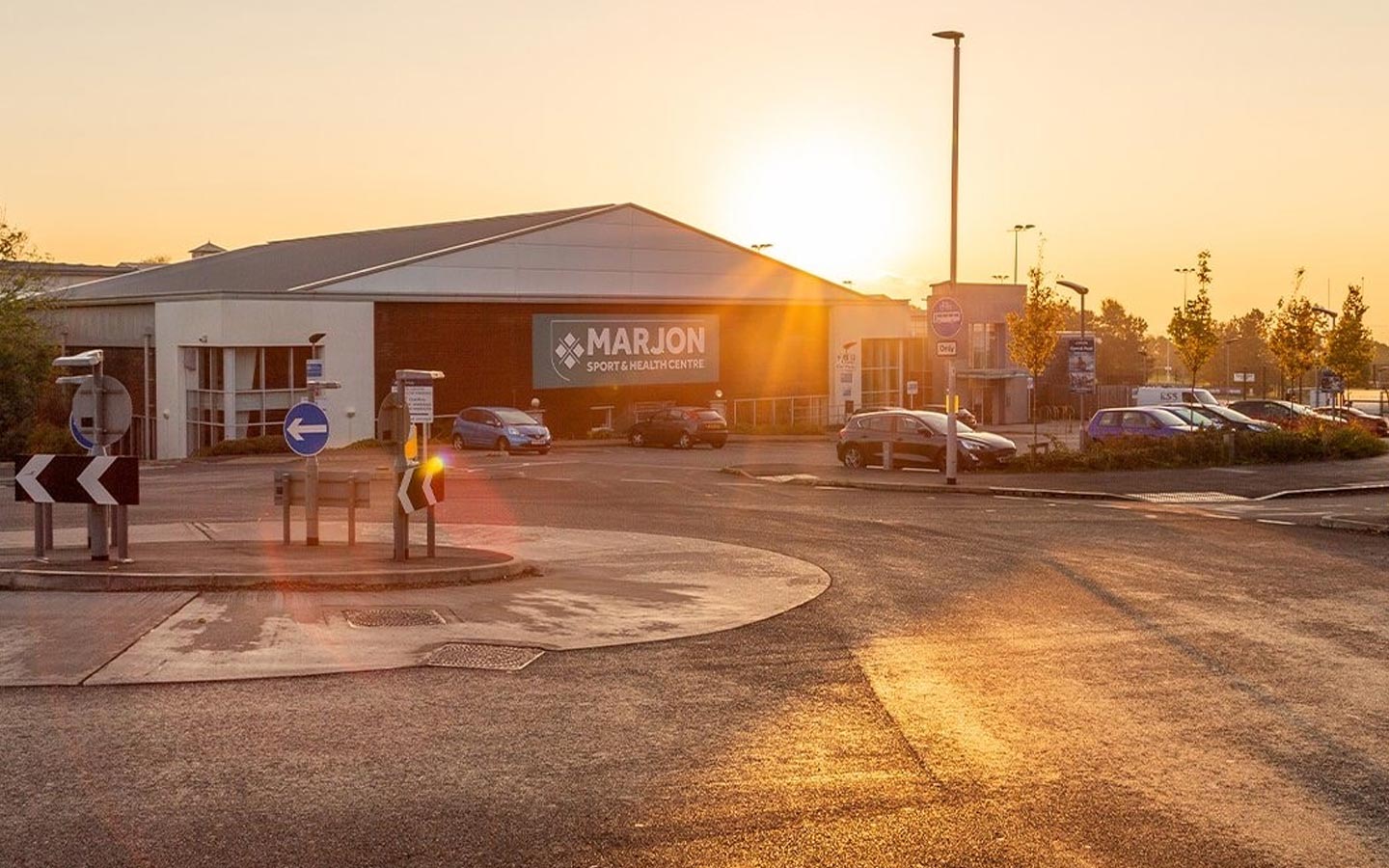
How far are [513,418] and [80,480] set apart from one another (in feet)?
115

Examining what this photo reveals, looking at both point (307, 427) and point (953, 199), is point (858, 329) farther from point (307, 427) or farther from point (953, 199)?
point (307, 427)

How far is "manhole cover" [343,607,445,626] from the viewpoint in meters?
13.6

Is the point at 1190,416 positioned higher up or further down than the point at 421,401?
further down

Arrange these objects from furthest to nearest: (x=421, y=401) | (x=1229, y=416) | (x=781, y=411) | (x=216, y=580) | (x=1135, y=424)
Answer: (x=781, y=411), (x=1229, y=416), (x=1135, y=424), (x=421, y=401), (x=216, y=580)

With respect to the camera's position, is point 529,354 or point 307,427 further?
point 529,354

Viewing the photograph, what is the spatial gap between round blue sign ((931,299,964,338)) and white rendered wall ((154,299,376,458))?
25.9 meters

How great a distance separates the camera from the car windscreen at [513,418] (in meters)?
50.2

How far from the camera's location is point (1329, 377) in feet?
185

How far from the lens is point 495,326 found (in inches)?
2409

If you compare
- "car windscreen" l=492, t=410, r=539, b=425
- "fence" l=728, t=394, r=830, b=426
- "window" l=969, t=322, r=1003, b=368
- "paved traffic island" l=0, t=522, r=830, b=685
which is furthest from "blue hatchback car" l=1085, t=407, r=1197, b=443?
"window" l=969, t=322, r=1003, b=368

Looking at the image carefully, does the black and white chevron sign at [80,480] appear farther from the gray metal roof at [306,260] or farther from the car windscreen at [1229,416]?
the gray metal roof at [306,260]

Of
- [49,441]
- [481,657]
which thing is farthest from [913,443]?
[49,441]

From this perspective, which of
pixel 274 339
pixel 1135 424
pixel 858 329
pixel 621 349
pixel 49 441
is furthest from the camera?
pixel 858 329

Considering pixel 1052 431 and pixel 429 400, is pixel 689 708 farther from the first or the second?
pixel 1052 431
